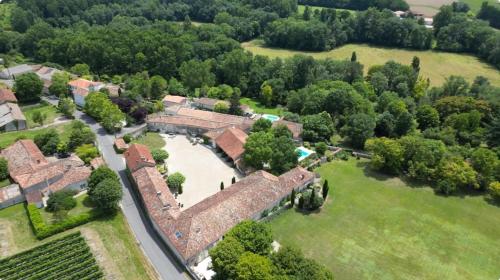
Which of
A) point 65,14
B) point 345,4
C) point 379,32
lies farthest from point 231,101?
point 345,4

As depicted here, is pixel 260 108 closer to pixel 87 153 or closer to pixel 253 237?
pixel 87 153

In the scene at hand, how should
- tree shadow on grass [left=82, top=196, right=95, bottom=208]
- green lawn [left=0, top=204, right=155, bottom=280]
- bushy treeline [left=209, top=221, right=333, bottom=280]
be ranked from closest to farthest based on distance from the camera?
1. bushy treeline [left=209, top=221, right=333, bottom=280]
2. green lawn [left=0, top=204, right=155, bottom=280]
3. tree shadow on grass [left=82, top=196, right=95, bottom=208]

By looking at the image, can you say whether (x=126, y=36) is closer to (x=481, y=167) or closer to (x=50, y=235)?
(x=50, y=235)

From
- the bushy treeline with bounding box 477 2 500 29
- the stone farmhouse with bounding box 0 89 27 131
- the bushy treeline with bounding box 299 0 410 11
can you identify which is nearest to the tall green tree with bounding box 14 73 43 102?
the stone farmhouse with bounding box 0 89 27 131

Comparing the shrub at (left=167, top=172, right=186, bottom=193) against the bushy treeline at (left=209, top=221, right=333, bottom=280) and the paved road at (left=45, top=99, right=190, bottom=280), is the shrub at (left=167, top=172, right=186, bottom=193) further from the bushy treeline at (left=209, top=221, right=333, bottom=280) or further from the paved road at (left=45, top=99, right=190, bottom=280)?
the bushy treeline at (left=209, top=221, right=333, bottom=280)

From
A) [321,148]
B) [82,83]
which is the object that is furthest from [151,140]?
[321,148]
